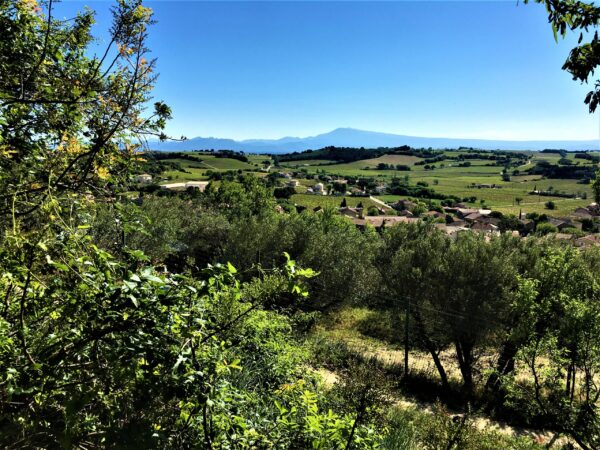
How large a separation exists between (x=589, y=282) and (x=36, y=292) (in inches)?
495

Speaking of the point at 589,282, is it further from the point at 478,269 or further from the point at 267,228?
the point at 267,228

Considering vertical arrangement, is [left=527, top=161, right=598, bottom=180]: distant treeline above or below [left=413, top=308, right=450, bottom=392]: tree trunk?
above

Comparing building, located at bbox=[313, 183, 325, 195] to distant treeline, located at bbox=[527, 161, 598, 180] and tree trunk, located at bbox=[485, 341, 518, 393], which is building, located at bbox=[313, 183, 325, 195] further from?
tree trunk, located at bbox=[485, 341, 518, 393]

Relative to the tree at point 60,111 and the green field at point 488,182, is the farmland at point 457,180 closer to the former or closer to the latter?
the green field at point 488,182

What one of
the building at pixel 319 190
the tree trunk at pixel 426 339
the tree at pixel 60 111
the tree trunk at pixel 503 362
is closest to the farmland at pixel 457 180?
the building at pixel 319 190

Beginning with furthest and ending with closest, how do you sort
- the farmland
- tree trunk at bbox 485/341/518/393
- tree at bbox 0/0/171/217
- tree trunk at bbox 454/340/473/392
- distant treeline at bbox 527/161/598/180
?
distant treeline at bbox 527/161/598/180 < the farmland < tree trunk at bbox 454/340/473/392 < tree trunk at bbox 485/341/518/393 < tree at bbox 0/0/171/217

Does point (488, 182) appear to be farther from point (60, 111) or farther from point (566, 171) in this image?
point (60, 111)

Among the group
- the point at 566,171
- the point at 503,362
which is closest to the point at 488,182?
the point at 566,171

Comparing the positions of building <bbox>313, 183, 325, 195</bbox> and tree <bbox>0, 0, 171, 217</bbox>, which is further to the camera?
building <bbox>313, 183, 325, 195</bbox>

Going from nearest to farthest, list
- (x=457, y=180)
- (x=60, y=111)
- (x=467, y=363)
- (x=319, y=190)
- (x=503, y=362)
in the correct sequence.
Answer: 1. (x=60, y=111)
2. (x=503, y=362)
3. (x=467, y=363)
4. (x=319, y=190)
5. (x=457, y=180)

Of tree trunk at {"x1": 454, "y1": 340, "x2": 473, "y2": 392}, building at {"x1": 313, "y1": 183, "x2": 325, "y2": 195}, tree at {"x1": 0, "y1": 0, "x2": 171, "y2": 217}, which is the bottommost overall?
tree trunk at {"x1": 454, "y1": 340, "x2": 473, "y2": 392}

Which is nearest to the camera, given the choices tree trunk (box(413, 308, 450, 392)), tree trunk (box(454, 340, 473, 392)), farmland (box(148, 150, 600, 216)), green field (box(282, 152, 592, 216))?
tree trunk (box(454, 340, 473, 392))

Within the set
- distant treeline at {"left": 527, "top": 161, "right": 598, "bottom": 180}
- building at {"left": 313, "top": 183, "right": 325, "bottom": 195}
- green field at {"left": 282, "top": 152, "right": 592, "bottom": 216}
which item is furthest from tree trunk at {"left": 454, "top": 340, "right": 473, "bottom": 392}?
distant treeline at {"left": 527, "top": 161, "right": 598, "bottom": 180}

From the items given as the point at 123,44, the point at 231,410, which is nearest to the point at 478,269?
the point at 231,410
